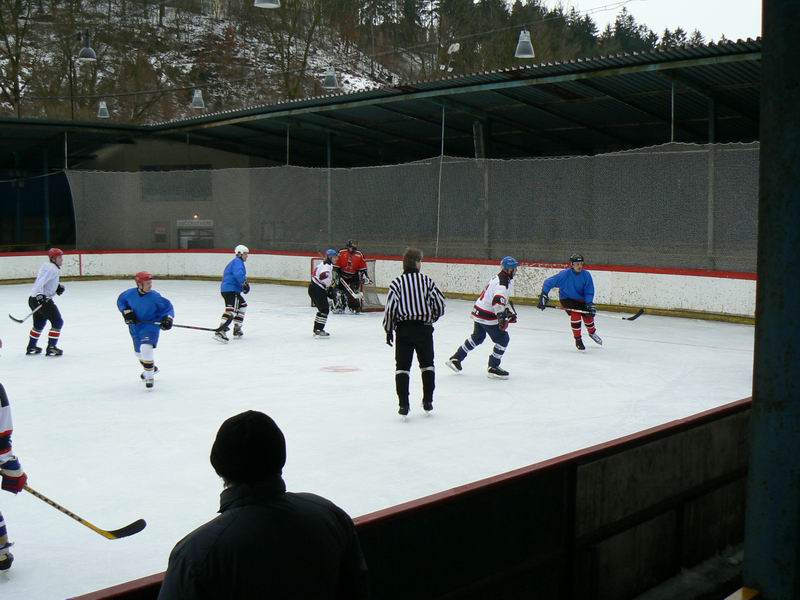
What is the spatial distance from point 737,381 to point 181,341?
7.51m

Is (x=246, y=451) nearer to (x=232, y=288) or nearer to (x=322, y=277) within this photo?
(x=232, y=288)

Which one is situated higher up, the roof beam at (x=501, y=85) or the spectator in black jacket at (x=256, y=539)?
the roof beam at (x=501, y=85)

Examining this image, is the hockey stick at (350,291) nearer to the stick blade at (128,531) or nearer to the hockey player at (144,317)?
the hockey player at (144,317)

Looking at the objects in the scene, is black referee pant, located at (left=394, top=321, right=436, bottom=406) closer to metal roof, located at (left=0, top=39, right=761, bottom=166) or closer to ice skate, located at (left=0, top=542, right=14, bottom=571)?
ice skate, located at (left=0, top=542, right=14, bottom=571)

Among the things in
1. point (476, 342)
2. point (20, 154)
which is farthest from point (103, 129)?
point (476, 342)

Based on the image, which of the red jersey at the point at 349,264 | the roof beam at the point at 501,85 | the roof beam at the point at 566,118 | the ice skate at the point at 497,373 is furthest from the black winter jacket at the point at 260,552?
the roof beam at the point at 566,118

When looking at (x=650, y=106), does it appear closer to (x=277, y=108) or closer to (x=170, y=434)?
(x=277, y=108)

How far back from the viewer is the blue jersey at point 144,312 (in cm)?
914

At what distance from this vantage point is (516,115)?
2108cm

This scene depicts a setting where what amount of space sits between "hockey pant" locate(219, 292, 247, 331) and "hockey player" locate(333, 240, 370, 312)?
3.35m

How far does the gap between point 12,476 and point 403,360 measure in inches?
143

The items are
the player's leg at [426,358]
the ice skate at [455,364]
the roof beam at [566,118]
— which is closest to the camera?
the player's leg at [426,358]

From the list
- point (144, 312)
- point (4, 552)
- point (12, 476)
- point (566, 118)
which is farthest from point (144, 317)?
point (566, 118)

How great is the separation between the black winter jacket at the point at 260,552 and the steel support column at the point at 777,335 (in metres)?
1.96
